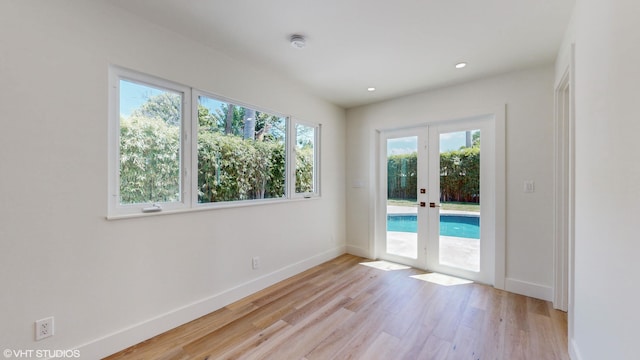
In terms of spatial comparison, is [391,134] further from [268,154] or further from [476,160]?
[268,154]

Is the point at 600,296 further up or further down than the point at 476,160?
further down

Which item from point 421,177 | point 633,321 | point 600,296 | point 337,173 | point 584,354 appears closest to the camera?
point 633,321

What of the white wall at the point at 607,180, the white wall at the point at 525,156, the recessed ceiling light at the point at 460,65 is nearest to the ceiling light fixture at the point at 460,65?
the recessed ceiling light at the point at 460,65

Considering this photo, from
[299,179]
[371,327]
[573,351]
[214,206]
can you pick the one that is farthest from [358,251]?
[573,351]

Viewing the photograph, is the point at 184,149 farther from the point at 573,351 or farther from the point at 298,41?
the point at 573,351

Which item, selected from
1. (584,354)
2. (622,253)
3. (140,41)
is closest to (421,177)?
(584,354)

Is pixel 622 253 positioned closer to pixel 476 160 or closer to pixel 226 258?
pixel 476 160

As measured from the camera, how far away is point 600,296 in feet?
4.28

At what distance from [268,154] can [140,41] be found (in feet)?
5.14

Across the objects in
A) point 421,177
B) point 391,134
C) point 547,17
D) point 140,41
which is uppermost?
point 547,17

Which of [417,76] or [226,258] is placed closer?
[226,258]

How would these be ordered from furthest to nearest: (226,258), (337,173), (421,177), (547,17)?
(337,173)
(421,177)
(226,258)
(547,17)

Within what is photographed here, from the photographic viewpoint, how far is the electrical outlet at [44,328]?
1541 mm

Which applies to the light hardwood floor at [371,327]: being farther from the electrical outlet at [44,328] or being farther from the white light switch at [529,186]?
the white light switch at [529,186]
